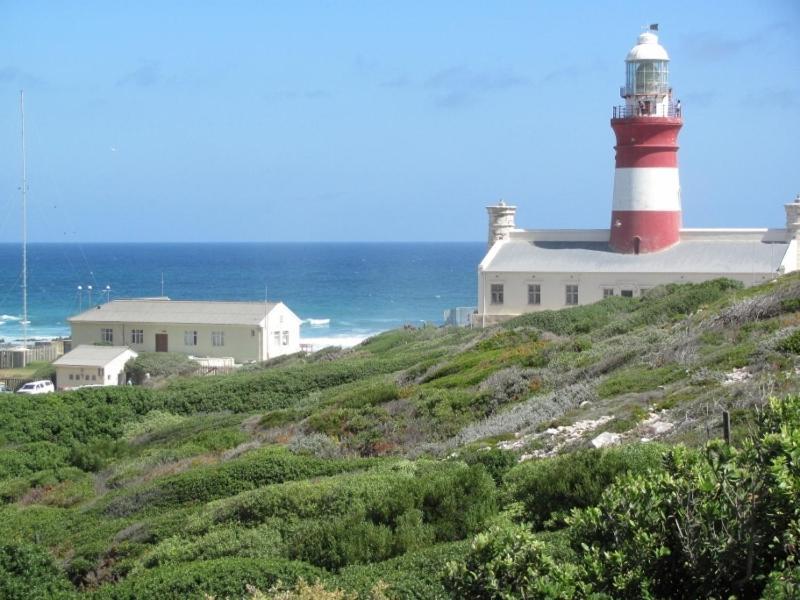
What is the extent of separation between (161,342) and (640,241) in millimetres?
18653

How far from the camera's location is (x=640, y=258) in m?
38.9

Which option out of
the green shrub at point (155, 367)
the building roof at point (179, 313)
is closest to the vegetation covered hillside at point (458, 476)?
the green shrub at point (155, 367)

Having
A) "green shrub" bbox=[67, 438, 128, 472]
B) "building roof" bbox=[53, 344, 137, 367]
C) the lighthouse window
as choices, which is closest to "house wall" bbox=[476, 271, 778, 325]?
the lighthouse window

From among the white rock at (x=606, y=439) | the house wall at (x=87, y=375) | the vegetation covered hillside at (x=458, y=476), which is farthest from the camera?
the house wall at (x=87, y=375)

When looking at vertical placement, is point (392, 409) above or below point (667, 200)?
below

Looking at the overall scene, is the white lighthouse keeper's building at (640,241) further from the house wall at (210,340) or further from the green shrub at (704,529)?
the green shrub at (704,529)

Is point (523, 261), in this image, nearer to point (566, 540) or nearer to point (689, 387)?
point (689, 387)

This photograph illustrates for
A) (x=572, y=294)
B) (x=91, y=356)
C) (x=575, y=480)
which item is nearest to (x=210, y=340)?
(x=91, y=356)

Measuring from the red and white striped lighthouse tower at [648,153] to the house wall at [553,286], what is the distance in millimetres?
1633

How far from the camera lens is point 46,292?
4365 inches

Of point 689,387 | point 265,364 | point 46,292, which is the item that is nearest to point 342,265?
point 46,292

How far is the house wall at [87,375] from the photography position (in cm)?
3934

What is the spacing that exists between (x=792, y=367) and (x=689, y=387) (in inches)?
54.6

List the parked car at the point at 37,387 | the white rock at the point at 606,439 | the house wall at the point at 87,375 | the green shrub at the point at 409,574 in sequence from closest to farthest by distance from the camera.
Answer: the green shrub at the point at 409,574 → the white rock at the point at 606,439 → the parked car at the point at 37,387 → the house wall at the point at 87,375
